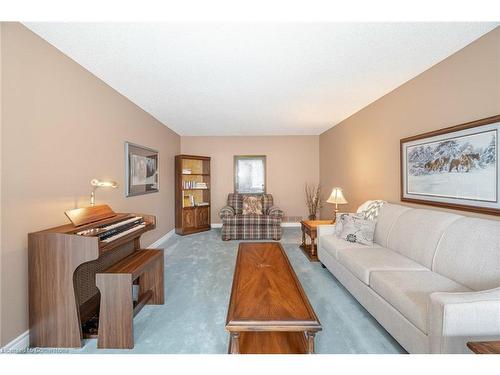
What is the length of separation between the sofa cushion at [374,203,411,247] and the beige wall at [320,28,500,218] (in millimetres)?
301

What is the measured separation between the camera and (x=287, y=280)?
1615mm

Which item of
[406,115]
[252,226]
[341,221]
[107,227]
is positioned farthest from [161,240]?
[406,115]

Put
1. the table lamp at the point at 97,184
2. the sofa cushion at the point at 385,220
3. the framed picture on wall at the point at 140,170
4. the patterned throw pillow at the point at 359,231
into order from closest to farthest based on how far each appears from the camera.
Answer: the table lamp at the point at 97,184 → the sofa cushion at the point at 385,220 → the patterned throw pillow at the point at 359,231 → the framed picture on wall at the point at 140,170

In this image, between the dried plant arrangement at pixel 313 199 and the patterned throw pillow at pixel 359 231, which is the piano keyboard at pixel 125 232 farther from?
the dried plant arrangement at pixel 313 199

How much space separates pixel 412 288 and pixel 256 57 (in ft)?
7.38

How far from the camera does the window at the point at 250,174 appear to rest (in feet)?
18.1

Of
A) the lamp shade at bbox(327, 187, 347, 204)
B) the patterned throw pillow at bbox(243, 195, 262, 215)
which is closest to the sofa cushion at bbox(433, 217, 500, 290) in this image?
the lamp shade at bbox(327, 187, 347, 204)

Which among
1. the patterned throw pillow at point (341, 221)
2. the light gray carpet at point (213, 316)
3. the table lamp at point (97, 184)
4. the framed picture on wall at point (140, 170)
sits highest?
the framed picture on wall at point (140, 170)

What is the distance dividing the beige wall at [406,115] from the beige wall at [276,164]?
Result: 3.15 feet

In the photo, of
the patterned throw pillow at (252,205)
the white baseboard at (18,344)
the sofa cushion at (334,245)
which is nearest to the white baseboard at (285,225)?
the patterned throw pillow at (252,205)

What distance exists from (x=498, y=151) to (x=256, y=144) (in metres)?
→ 4.42

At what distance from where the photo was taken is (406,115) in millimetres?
2479

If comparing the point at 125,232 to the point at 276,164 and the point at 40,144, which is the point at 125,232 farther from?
the point at 276,164

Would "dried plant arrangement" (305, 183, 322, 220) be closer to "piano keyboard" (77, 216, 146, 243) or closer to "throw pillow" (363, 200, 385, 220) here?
"throw pillow" (363, 200, 385, 220)
